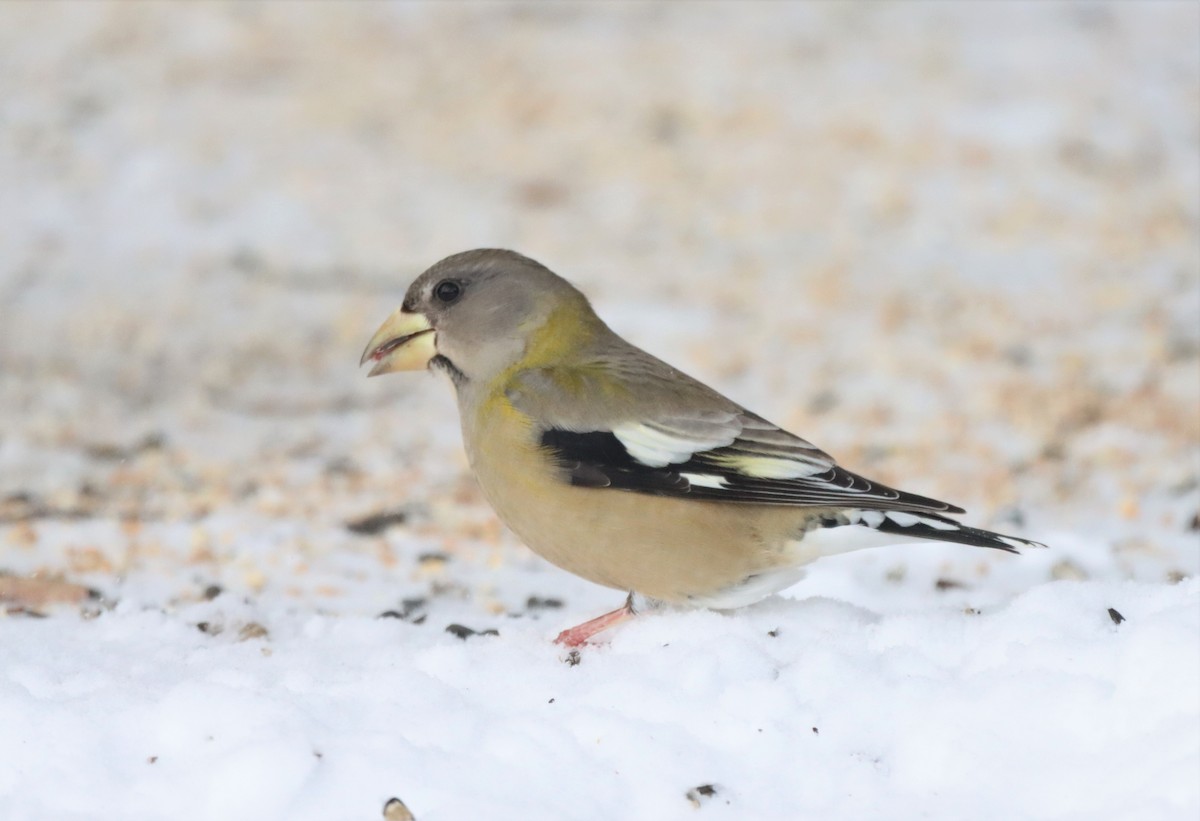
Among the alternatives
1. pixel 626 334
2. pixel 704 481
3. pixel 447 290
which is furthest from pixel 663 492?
pixel 626 334

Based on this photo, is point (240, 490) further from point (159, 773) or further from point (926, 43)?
point (926, 43)

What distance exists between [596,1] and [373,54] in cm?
219

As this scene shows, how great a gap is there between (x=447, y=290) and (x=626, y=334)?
406 centimetres

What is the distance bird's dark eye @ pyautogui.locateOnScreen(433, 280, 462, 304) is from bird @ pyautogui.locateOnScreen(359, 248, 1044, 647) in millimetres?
352

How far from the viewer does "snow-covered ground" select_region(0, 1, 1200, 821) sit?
341 centimetres

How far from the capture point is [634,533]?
4.02m

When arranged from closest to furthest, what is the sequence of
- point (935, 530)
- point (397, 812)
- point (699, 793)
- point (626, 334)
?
point (397, 812)
point (699, 793)
point (935, 530)
point (626, 334)

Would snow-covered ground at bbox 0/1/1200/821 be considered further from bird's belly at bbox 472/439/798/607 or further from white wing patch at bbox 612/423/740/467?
white wing patch at bbox 612/423/740/467

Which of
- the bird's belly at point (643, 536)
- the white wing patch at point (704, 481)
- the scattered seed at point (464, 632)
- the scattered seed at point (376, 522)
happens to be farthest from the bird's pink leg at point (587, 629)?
the scattered seed at point (376, 522)

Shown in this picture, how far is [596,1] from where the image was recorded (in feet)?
43.2

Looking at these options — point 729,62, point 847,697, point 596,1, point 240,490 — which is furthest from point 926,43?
point 847,697

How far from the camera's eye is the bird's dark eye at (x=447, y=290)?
4.58 m

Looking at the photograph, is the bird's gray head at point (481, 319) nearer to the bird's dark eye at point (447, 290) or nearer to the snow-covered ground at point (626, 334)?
the bird's dark eye at point (447, 290)

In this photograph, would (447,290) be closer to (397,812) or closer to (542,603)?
(542,603)
